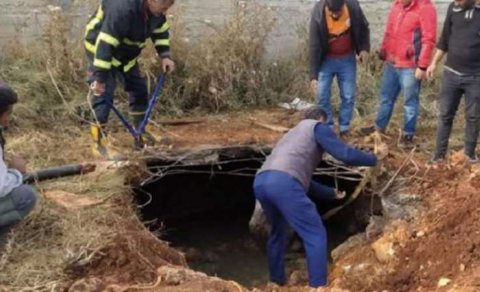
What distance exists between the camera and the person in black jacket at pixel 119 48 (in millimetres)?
7117

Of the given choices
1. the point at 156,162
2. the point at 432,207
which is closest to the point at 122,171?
the point at 156,162

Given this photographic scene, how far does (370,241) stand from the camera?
679 centimetres

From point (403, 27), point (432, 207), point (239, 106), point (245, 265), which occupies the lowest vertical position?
point (245, 265)

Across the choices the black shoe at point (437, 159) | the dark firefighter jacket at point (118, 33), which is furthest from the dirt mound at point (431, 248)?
the dark firefighter jacket at point (118, 33)

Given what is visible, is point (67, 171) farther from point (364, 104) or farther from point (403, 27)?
point (364, 104)

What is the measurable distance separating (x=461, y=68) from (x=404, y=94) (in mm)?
840

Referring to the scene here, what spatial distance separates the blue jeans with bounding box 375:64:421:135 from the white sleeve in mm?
4199

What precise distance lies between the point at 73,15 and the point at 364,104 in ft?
12.7

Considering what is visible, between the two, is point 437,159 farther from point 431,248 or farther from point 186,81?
point 186,81

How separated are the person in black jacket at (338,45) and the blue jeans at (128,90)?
1.74 meters

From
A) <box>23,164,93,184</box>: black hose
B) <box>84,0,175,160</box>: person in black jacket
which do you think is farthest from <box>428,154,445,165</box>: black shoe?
<box>23,164,93,184</box>: black hose

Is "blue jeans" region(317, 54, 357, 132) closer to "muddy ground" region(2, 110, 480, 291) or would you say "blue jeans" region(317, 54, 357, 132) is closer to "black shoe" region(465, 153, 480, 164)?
"muddy ground" region(2, 110, 480, 291)

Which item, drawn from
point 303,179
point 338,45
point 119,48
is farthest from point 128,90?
point 303,179

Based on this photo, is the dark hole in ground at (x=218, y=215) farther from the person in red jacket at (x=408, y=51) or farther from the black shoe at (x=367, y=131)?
the person in red jacket at (x=408, y=51)
